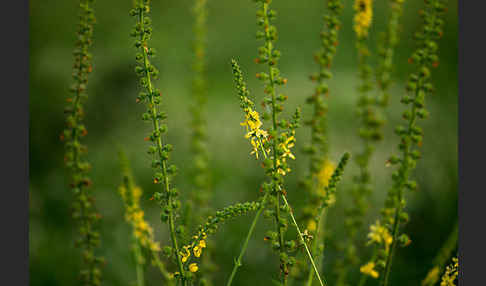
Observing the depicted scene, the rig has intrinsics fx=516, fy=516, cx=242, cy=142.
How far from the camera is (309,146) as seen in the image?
27.3 inches

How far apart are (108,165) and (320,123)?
0.90m

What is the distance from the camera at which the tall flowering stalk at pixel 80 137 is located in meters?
0.65

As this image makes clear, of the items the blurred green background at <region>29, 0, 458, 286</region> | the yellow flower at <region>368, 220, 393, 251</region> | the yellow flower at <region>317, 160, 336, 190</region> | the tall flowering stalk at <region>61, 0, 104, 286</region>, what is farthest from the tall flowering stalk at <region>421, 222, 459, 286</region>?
the tall flowering stalk at <region>61, 0, 104, 286</region>

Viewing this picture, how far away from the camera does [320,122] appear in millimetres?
713

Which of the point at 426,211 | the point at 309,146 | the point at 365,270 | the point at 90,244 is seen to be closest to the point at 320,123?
the point at 309,146

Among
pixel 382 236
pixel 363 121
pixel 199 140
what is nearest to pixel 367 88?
pixel 363 121

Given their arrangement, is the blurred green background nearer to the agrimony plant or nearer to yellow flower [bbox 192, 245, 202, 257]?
the agrimony plant

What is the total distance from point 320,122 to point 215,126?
81 centimetres

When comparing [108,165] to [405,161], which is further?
[108,165]

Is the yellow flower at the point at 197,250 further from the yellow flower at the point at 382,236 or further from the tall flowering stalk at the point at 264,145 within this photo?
the yellow flower at the point at 382,236

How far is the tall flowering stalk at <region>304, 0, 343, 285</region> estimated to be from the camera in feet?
2.19

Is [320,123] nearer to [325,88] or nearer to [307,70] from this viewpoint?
[325,88]

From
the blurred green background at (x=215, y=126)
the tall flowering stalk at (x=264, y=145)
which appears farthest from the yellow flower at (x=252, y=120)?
the blurred green background at (x=215, y=126)

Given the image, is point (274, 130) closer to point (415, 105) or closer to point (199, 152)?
point (415, 105)
